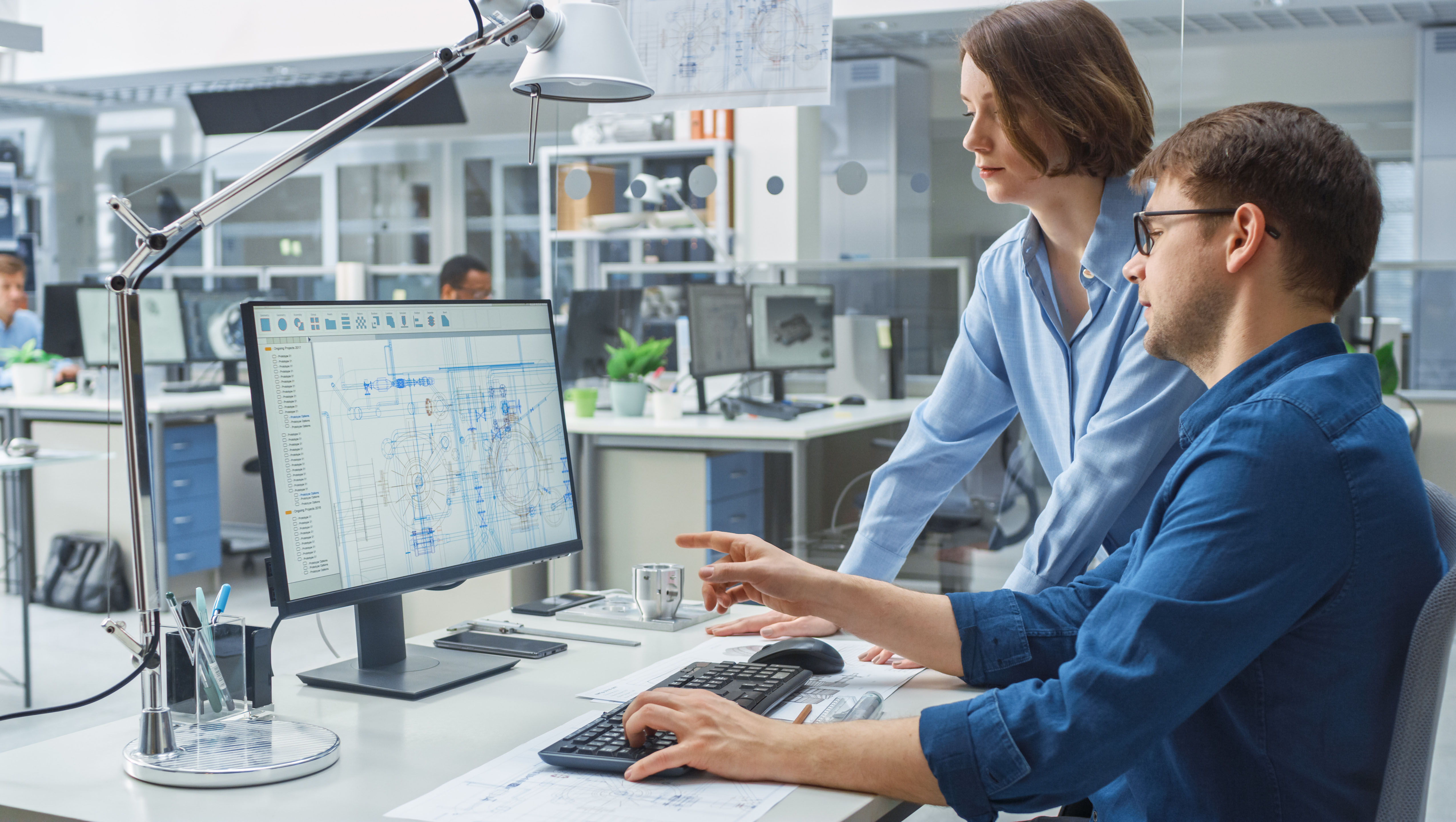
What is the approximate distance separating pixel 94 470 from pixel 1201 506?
488 centimetres

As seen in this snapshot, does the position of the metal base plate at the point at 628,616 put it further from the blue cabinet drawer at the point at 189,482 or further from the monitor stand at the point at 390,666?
the blue cabinet drawer at the point at 189,482

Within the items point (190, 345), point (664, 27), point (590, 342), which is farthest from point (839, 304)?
point (664, 27)

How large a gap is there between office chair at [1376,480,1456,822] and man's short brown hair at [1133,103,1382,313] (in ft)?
0.86

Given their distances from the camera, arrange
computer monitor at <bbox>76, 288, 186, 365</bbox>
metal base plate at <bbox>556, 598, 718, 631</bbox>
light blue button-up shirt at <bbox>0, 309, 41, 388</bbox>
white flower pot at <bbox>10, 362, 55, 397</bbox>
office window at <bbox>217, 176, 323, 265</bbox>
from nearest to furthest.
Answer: metal base plate at <bbox>556, 598, 718, 631</bbox> → white flower pot at <bbox>10, 362, 55, 397</bbox> → computer monitor at <bbox>76, 288, 186, 365</bbox> → light blue button-up shirt at <bbox>0, 309, 41, 388</bbox> → office window at <bbox>217, 176, 323, 265</bbox>

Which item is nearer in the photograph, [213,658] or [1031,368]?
[213,658]

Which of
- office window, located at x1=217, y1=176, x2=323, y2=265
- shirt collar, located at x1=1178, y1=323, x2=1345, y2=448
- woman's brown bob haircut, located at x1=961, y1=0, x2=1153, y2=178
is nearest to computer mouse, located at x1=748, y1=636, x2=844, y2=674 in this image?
shirt collar, located at x1=1178, y1=323, x2=1345, y2=448

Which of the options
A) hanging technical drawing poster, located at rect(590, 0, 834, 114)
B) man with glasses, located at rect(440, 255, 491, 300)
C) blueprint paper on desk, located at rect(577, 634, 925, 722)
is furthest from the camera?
man with glasses, located at rect(440, 255, 491, 300)

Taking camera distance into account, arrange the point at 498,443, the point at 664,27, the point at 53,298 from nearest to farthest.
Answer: the point at 498,443 < the point at 664,27 < the point at 53,298

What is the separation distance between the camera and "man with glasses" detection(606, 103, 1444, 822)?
932mm

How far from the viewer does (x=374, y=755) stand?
44.7 inches

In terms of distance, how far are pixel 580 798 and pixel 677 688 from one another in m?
0.25

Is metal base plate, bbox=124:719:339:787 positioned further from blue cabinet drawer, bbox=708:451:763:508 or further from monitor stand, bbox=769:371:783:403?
monitor stand, bbox=769:371:783:403

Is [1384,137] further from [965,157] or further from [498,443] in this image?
[498,443]

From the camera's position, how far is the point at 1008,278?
1.68 m
